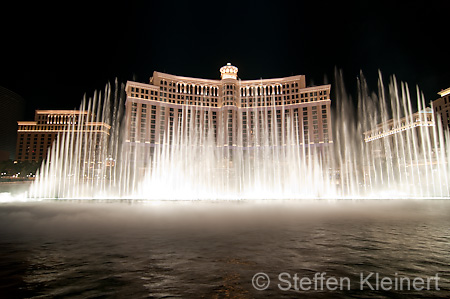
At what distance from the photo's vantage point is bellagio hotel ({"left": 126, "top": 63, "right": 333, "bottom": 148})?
80.7 m

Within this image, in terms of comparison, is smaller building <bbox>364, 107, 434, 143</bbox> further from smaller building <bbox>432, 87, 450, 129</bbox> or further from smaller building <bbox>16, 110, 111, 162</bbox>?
smaller building <bbox>16, 110, 111, 162</bbox>

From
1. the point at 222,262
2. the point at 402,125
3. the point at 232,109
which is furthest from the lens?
the point at 402,125

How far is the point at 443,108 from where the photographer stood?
74.4m

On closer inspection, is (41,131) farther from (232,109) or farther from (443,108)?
(443,108)

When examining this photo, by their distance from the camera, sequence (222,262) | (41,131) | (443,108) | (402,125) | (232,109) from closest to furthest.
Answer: (222,262) → (443,108) → (232,109) → (402,125) → (41,131)

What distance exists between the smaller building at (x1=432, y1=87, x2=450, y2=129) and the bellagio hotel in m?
30.9

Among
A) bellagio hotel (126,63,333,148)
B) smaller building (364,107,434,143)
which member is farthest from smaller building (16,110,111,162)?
smaller building (364,107,434,143)

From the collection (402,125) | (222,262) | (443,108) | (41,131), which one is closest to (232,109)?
(443,108)

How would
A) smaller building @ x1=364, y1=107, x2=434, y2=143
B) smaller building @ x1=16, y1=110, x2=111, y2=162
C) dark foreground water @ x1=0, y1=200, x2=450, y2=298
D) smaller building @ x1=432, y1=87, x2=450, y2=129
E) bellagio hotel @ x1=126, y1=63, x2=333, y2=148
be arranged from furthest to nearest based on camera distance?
1. smaller building @ x1=16, y1=110, x2=111, y2=162
2. smaller building @ x1=364, y1=107, x2=434, y2=143
3. bellagio hotel @ x1=126, y1=63, x2=333, y2=148
4. smaller building @ x1=432, y1=87, x2=450, y2=129
5. dark foreground water @ x1=0, y1=200, x2=450, y2=298

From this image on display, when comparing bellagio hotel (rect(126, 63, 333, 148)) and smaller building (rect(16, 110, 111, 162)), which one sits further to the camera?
smaller building (rect(16, 110, 111, 162))

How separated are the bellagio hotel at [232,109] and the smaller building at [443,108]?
3088 centimetres

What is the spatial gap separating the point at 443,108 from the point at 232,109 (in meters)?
62.5

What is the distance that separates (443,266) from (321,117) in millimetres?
83227

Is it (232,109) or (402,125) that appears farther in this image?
(402,125)
